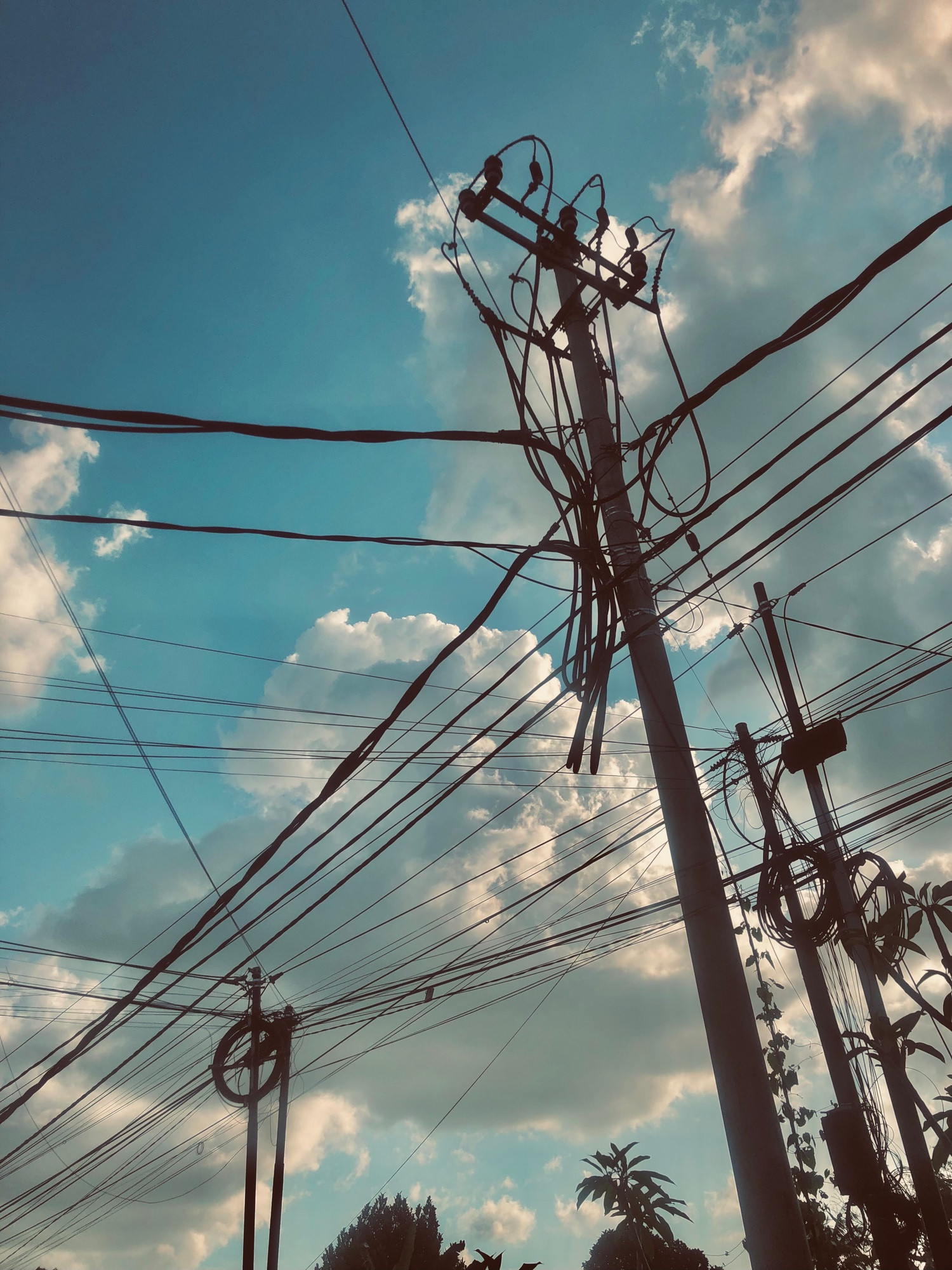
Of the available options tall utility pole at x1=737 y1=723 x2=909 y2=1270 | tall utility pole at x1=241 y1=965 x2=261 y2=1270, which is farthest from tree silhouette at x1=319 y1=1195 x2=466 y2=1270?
tall utility pole at x1=737 y1=723 x2=909 y2=1270

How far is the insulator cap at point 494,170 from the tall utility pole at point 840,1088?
7.44 m

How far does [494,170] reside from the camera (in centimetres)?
736

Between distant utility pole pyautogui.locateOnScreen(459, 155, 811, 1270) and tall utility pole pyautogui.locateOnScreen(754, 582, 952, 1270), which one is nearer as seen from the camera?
distant utility pole pyautogui.locateOnScreen(459, 155, 811, 1270)

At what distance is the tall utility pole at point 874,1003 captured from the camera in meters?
5.10

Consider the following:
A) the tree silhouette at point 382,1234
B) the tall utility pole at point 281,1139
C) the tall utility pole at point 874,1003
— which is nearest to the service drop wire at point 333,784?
the tall utility pole at point 874,1003

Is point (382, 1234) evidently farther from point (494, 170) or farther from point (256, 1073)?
point (494, 170)

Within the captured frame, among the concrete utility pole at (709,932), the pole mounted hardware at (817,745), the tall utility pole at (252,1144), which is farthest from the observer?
the tall utility pole at (252,1144)

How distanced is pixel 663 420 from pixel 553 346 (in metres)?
1.41

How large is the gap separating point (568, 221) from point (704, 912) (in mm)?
6089

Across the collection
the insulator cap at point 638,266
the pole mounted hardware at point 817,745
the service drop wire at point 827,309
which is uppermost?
the insulator cap at point 638,266

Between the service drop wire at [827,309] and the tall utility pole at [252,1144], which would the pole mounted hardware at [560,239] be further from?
the tall utility pole at [252,1144]

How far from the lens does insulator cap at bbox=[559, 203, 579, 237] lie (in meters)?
7.53

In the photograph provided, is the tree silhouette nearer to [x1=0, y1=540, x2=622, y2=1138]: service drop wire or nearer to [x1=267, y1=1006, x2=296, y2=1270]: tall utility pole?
[x1=267, y1=1006, x2=296, y2=1270]: tall utility pole

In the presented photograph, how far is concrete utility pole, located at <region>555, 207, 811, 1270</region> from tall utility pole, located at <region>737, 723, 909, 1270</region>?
870mm
